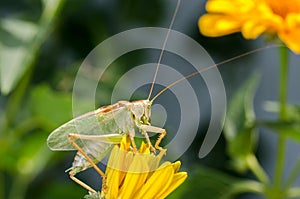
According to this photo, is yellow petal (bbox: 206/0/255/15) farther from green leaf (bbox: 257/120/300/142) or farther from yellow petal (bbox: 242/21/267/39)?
green leaf (bbox: 257/120/300/142)

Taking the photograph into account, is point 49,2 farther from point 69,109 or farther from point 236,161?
point 236,161

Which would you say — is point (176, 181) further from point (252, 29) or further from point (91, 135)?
point (252, 29)

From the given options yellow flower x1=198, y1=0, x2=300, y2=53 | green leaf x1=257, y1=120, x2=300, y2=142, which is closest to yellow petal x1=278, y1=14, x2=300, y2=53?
yellow flower x1=198, y1=0, x2=300, y2=53

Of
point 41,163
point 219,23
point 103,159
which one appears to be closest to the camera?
point 103,159

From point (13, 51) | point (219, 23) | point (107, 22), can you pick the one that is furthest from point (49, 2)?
point (107, 22)

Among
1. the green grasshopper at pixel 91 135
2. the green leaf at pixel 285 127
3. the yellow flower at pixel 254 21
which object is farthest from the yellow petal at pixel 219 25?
the green grasshopper at pixel 91 135

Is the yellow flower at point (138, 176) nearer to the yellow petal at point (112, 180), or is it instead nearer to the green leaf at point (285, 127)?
the yellow petal at point (112, 180)
